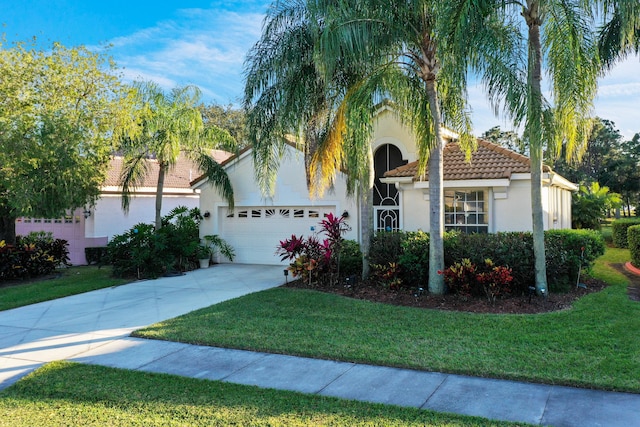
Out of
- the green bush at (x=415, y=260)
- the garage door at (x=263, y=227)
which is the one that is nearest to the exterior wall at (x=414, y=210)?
the garage door at (x=263, y=227)

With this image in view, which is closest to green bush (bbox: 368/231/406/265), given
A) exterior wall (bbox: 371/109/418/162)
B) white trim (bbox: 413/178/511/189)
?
white trim (bbox: 413/178/511/189)

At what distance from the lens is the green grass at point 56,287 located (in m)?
11.5

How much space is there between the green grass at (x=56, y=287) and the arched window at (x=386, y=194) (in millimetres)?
8159

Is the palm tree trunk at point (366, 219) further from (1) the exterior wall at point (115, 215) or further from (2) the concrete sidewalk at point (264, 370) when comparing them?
(1) the exterior wall at point (115, 215)

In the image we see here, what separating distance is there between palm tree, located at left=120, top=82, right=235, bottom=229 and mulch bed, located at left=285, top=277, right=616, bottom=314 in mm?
7016

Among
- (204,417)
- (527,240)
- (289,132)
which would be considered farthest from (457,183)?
(204,417)

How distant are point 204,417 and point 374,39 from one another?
805 cm

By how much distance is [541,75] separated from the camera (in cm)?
956

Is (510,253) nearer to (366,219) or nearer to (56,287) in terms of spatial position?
(366,219)

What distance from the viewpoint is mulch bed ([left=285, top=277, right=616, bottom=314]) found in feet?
29.8

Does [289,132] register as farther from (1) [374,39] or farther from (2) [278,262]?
(2) [278,262]

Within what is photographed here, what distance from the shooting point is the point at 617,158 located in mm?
37469

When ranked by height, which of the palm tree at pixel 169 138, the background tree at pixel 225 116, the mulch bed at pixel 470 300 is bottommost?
the mulch bed at pixel 470 300

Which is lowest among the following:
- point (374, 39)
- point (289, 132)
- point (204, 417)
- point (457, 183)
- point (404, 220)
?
point (204, 417)
